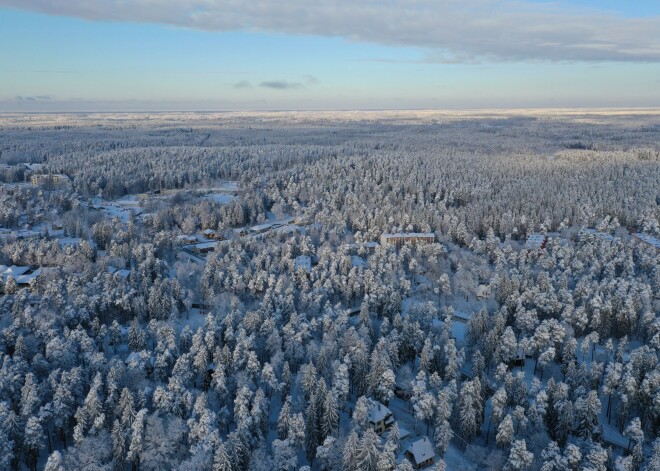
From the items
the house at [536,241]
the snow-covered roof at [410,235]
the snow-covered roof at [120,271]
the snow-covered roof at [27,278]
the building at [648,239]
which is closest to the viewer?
the snow-covered roof at [27,278]

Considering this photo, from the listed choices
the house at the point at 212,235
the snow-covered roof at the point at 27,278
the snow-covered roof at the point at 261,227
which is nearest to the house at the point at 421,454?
the snow-covered roof at the point at 27,278

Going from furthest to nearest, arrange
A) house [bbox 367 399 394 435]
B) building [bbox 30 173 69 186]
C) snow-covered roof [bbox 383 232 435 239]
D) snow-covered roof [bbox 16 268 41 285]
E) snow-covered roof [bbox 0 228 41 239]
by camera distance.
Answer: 1. building [bbox 30 173 69 186]
2. snow-covered roof [bbox 383 232 435 239]
3. snow-covered roof [bbox 0 228 41 239]
4. snow-covered roof [bbox 16 268 41 285]
5. house [bbox 367 399 394 435]

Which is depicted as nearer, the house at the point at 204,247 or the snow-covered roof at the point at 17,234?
the snow-covered roof at the point at 17,234

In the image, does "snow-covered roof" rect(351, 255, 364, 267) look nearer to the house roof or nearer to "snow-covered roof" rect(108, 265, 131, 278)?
the house roof

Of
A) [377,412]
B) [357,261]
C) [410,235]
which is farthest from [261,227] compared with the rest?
[377,412]

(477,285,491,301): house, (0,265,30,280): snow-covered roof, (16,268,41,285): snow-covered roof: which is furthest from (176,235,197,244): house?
(477,285,491,301): house

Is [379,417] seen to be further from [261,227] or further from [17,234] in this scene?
[17,234]

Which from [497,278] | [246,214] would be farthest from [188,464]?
[246,214]

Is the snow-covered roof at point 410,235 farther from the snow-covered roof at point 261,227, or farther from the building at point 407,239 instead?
the snow-covered roof at point 261,227
